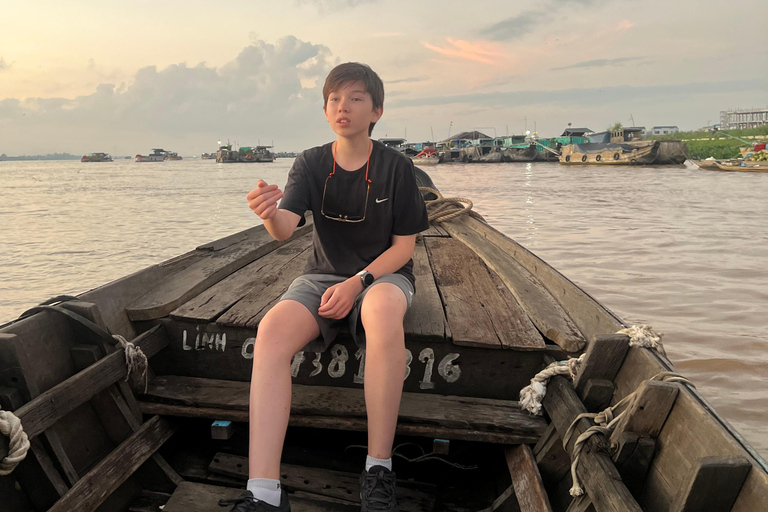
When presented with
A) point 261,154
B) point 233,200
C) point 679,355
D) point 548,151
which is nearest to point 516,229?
point 679,355

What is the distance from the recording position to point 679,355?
12.0ft

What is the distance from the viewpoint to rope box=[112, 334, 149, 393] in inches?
69.9

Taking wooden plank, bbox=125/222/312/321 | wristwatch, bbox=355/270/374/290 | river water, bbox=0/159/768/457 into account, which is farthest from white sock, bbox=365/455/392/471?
river water, bbox=0/159/768/457

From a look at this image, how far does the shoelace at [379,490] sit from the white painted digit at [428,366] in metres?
0.48

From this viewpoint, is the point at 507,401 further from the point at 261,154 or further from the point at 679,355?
the point at 261,154

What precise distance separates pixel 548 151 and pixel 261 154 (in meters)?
43.7

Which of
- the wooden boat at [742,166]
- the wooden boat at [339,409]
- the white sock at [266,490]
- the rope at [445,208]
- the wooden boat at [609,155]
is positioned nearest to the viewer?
the wooden boat at [339,409]

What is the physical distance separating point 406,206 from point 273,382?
0.90m

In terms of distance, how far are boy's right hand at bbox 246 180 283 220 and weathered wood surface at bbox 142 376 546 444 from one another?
75 centimetres

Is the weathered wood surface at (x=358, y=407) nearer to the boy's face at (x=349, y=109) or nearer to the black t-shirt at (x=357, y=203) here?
the black t-shirt at (x=357, y=203)

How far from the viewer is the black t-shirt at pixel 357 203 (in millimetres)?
1976

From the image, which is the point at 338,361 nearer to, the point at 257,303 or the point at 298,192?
the point at 257,303

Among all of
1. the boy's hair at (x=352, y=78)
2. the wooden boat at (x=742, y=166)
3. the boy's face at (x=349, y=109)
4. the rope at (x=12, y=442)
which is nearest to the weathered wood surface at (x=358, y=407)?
the rope at (x=12, y=442)

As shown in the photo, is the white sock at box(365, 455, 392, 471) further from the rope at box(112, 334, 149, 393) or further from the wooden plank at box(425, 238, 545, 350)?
the rope at box(112, 334, 149, 393)
